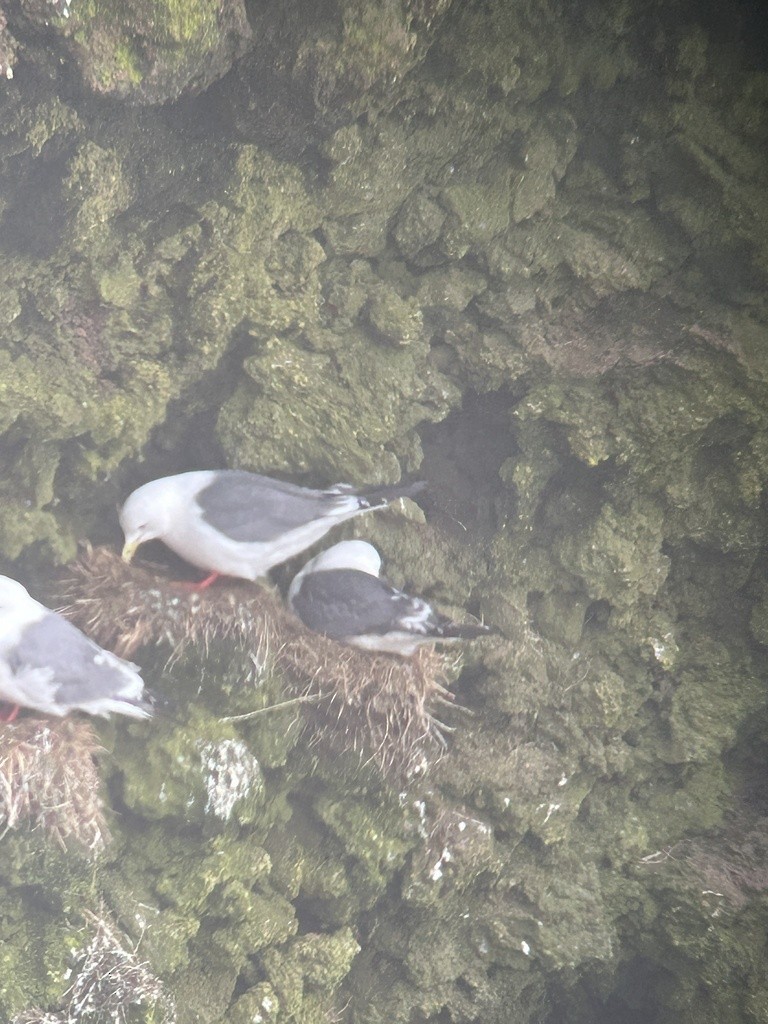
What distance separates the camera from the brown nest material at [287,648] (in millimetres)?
1799

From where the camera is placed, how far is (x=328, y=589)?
1.84 metres

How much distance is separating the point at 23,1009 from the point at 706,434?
2173mm

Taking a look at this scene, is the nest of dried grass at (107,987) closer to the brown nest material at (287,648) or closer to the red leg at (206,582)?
the brown nest material at (287,648)

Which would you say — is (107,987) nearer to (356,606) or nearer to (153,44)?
(356,606)

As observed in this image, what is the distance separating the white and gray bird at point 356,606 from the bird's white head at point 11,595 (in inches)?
24.3

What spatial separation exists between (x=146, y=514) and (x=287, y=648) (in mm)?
479

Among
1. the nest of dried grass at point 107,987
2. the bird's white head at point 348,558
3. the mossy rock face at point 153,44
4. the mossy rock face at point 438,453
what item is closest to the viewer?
the mossy rock face at point 153,44

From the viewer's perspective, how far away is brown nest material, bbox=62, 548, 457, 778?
5.90ft

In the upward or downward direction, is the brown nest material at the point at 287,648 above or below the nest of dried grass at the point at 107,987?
above

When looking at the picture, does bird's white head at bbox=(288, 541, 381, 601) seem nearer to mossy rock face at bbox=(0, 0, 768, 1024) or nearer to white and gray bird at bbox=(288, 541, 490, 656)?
white and gray bird at bbox=(288, 541, 490, 656)

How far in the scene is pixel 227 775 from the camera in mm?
1866

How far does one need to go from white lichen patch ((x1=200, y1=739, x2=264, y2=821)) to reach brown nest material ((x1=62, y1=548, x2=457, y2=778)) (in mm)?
195

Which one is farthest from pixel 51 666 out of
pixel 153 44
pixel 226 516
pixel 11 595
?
pixel 153 44

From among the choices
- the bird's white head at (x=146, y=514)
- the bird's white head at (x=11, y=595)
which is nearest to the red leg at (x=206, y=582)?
the bird's white head at (x=146, y=514)
